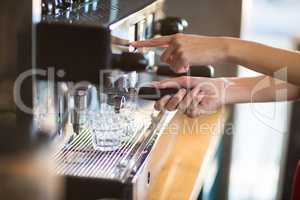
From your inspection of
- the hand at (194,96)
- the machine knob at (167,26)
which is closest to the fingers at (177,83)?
the hand at (194,96)

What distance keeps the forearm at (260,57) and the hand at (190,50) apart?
0.02 m

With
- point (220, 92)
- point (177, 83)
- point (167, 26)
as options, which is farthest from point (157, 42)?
point (167, 26)

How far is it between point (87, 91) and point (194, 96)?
0.77ft

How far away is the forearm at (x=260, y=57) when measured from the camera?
3.44 feet

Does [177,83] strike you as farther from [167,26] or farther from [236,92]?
[167,26]

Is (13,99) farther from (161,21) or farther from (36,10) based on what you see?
(161,21)

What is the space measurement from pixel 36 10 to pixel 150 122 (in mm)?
465

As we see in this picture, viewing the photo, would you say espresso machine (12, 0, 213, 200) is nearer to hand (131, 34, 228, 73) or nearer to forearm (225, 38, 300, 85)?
hand (131, 34, 228, 73)

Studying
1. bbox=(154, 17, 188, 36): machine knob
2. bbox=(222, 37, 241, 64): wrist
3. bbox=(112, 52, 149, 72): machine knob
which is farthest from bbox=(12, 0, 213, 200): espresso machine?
bbox=(154, 17, 188, 36): machine knob

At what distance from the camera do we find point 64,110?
108cm

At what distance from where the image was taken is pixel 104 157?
103 centimetres

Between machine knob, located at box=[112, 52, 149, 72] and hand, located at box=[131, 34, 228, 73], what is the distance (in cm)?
5

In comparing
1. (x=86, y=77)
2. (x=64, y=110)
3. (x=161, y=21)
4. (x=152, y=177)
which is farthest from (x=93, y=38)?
(x=161, y=21)

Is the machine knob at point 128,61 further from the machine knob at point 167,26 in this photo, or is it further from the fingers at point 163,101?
the machine knob at point 167,26
